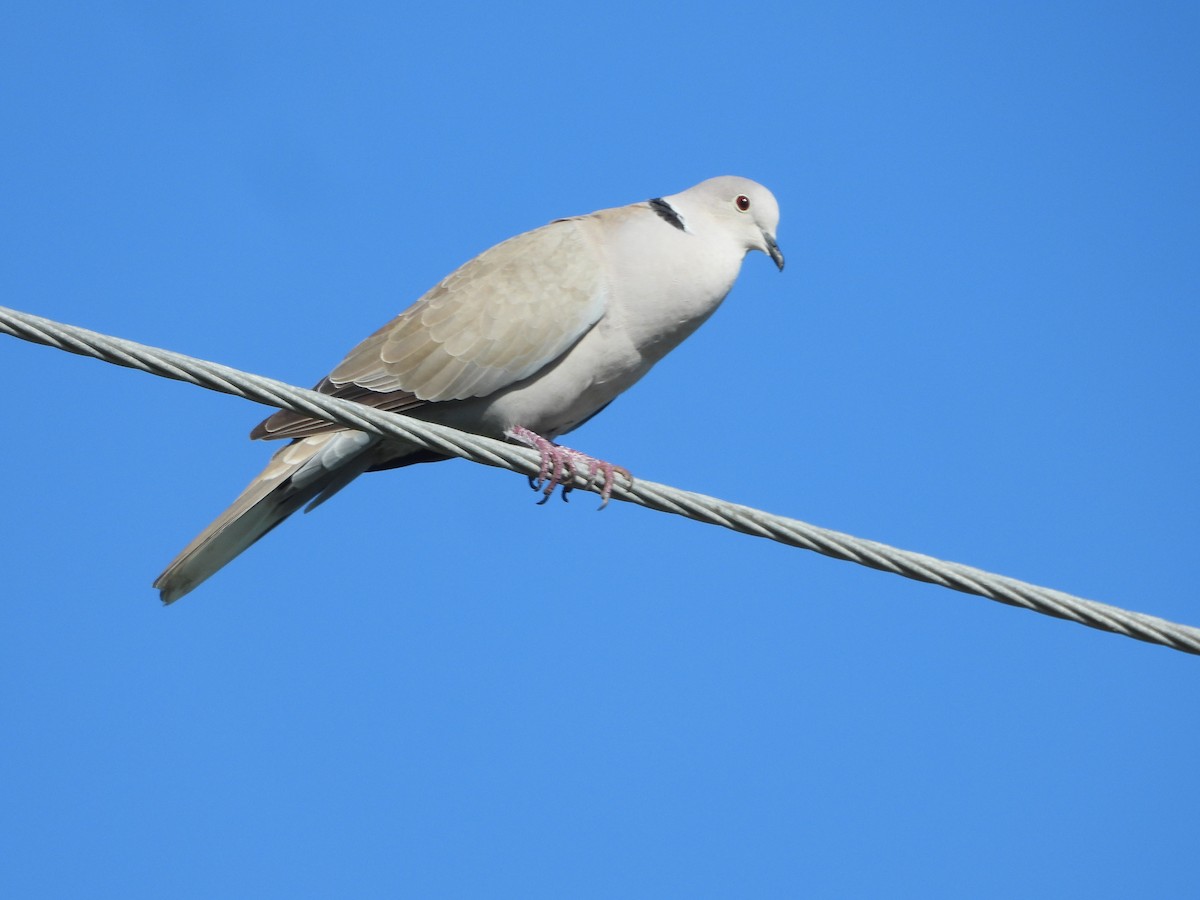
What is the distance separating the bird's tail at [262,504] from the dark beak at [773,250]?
62.4 inches

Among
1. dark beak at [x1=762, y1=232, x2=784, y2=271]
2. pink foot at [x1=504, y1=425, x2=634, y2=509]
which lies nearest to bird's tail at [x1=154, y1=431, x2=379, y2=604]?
pink foot at [x1=504, y1=425, x2=634, y2=509]

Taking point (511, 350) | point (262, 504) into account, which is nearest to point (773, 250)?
point (511, 350)

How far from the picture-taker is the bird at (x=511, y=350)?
480cm

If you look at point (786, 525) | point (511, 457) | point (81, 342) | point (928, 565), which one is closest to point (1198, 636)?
point (928, 565)

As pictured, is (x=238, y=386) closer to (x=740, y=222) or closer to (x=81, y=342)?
(x=81, y=342)

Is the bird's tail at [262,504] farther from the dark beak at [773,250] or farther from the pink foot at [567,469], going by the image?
the dark beak at [773,250]

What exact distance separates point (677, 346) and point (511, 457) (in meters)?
1.57

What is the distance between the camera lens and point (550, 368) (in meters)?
4.91

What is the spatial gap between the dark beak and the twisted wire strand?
2.08m

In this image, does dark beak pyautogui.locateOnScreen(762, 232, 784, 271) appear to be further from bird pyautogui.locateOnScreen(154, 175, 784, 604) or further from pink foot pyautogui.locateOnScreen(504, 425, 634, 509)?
pink foot pyautogui.locateOnScreen(504, 425, 634, 509)

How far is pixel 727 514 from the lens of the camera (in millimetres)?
3438

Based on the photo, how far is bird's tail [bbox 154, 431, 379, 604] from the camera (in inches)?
185

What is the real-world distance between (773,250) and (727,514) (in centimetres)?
219

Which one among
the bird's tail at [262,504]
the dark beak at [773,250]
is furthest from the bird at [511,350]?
the dark beak at [773,250]
